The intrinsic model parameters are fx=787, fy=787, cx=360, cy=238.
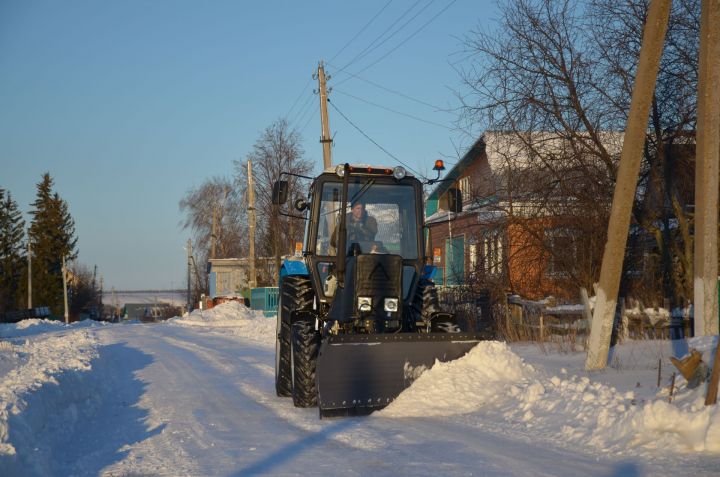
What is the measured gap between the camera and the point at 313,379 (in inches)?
335

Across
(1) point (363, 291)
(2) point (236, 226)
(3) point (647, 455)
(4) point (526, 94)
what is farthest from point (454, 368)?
(2) point (236, 226)

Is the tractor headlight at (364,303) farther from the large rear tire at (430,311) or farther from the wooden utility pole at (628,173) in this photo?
the wooden utility pole at (628,173)

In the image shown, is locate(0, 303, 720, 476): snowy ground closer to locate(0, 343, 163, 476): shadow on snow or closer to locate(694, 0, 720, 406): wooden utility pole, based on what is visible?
locate(0, 343, 163, 476): shadow on snow

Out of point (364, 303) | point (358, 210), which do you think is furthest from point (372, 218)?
point (364, 303)

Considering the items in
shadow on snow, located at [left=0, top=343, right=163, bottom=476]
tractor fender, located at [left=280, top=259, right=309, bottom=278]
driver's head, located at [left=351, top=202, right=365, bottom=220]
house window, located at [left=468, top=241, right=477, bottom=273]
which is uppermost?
driver's head, located at [left=351, top=202, right=365, bottom=220]

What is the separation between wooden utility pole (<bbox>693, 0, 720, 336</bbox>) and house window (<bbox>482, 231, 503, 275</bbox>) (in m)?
6.79

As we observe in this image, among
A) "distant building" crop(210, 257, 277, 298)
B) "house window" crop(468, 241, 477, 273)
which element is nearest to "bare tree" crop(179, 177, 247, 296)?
"distant building" crop(210, 257, 277, 298)

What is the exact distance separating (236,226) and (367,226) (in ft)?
186

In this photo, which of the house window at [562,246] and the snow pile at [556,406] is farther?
the house window at [562,246]

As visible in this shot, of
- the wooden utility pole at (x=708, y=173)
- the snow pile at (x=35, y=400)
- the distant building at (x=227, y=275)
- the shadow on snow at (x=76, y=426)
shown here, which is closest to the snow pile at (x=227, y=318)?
the distant building at (x=227, y=275)

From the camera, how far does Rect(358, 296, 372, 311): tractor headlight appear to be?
8.42m

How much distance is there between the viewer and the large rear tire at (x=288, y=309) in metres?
9.47

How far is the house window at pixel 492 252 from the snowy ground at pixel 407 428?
16.6 feet

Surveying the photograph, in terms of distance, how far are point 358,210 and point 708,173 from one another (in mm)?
3871
